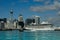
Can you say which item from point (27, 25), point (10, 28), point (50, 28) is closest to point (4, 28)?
point (10, 28)

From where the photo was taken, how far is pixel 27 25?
194m

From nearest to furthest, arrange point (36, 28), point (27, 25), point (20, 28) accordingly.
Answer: point (20, 28) < point (36, 28) < point (27, 25)

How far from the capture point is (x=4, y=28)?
184875 millimetres

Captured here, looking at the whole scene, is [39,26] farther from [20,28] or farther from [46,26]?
[20,28]

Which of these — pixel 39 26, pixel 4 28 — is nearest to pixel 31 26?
pixel 39 26

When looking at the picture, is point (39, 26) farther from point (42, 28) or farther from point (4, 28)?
point (4, 28)

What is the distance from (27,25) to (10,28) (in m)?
16.4

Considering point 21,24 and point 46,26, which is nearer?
point 21,24

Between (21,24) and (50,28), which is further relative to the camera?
(50,28)

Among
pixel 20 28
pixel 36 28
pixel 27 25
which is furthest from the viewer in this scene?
Answer: pixel 27 25

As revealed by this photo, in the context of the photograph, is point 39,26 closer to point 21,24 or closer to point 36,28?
point 36,28

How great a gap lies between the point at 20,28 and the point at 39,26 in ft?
93.0

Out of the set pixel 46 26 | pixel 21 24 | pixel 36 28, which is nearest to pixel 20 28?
pixel 21 24

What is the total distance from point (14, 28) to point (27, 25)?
1240 centimetres
